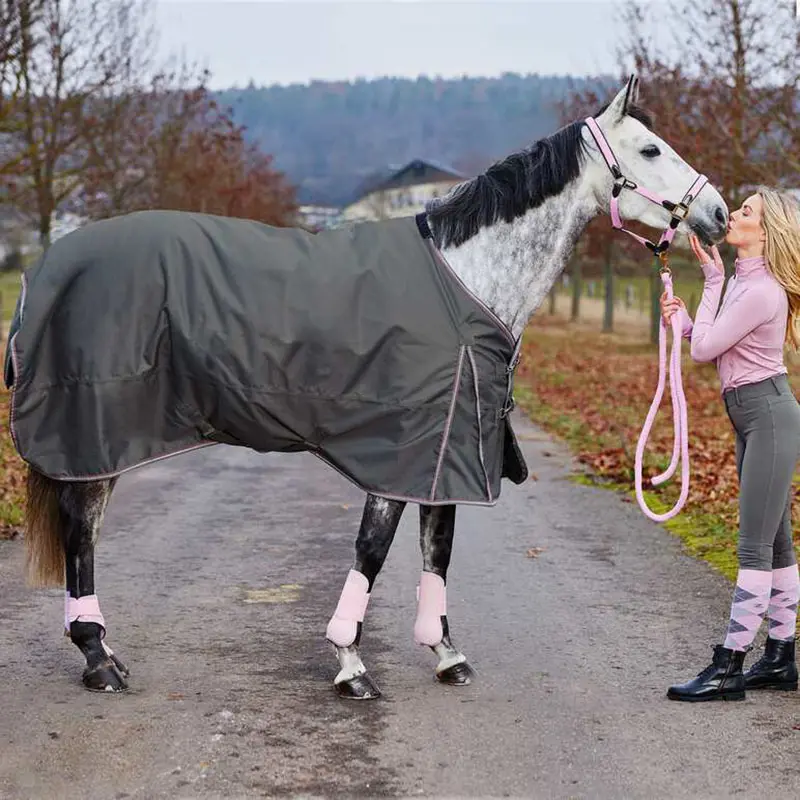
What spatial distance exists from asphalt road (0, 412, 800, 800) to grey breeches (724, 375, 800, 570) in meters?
0.66

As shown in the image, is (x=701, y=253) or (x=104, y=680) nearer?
(x=104, y=680)

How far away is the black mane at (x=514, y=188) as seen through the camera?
497cm

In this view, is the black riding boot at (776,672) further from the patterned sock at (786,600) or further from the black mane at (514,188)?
the black mane at (514,188)

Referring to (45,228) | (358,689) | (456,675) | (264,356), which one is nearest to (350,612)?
(358,689)

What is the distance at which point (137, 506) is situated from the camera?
9383 mm

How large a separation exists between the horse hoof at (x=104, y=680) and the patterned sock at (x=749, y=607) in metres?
2.48

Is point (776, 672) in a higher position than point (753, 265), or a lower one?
lower

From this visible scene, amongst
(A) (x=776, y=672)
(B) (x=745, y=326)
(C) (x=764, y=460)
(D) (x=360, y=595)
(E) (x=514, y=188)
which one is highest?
(E) (x=514, y=188)

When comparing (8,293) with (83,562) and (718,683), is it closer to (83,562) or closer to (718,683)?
(83,562)

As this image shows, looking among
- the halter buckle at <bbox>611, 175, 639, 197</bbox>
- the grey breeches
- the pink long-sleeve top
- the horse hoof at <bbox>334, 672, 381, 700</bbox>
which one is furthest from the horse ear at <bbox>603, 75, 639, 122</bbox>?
the horse hoof at <bbox>334, 672, 381, 700</bbox>

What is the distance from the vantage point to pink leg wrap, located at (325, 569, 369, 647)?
15.9ft

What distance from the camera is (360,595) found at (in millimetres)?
4902

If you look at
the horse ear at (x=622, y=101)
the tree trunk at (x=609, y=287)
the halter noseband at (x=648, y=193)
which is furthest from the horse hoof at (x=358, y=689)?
the tree trunk at (x=609, y=287)

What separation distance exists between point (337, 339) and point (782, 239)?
6.04 feet
